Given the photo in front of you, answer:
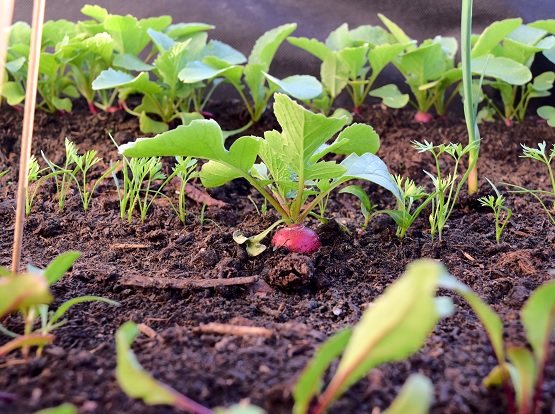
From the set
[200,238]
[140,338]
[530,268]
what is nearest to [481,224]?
[530,268]

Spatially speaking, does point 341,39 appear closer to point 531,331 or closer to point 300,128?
point 300,128

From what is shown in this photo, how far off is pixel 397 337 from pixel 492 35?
1.63 meters

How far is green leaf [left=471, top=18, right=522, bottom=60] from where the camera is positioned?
1814mm

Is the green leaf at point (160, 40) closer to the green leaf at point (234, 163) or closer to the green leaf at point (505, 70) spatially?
the green leaf at point (234, 163)

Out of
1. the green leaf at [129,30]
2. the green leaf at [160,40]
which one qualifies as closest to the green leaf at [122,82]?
the green leaf at [160,40]

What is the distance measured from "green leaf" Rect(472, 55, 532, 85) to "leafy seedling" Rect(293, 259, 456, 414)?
1.45m

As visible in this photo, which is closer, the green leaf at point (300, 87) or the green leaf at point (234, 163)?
the green leaf at point (234, 163)

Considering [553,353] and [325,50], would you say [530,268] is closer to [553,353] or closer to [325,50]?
[553,353]

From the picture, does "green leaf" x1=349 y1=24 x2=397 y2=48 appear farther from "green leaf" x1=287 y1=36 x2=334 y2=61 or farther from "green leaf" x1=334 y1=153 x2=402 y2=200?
"green leaf" x1=334 y1=153 x2=402 y2=200

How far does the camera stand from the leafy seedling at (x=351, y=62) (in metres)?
2.00

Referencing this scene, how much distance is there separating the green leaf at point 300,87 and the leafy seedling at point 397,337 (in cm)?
109

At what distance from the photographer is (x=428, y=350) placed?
32.1 inches

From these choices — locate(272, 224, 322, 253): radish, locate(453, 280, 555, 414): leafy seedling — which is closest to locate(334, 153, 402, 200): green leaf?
locate(272, 224, 322, 253): radish

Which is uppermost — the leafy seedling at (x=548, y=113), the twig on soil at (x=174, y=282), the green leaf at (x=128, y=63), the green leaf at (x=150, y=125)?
the green leaf at (x=128, y=63)
